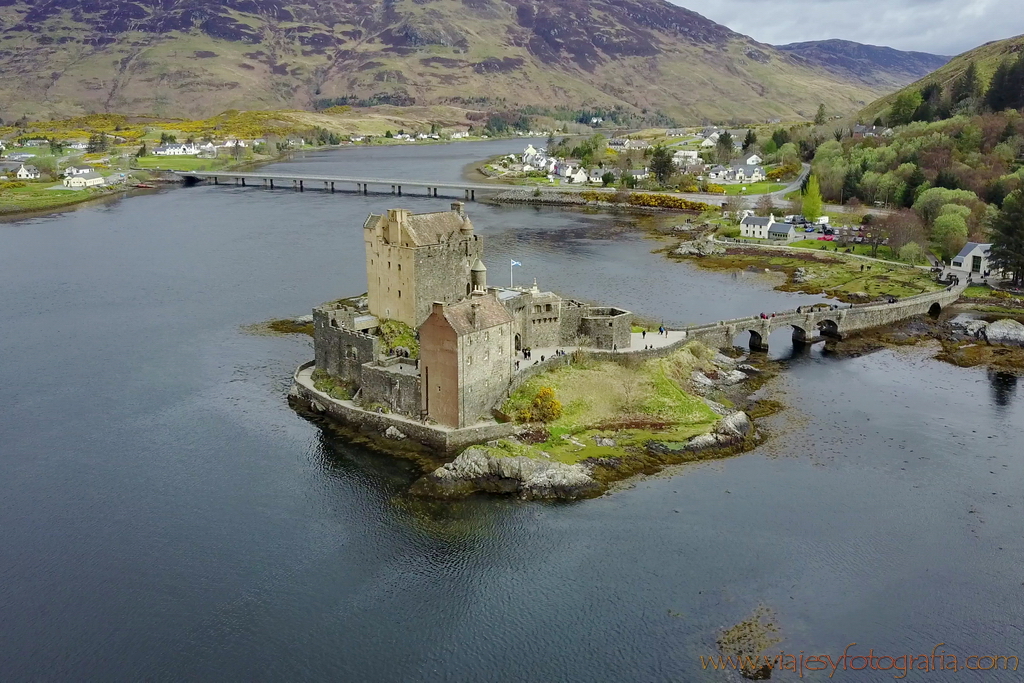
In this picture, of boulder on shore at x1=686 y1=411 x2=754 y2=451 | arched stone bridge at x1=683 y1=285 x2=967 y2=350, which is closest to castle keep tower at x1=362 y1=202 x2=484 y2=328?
arched stone bridge at x1=683 y1=285 x2=967 y2=350

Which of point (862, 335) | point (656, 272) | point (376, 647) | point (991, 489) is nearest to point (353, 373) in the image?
point (376, 647)

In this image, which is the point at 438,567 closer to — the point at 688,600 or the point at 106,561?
the point at 688,600

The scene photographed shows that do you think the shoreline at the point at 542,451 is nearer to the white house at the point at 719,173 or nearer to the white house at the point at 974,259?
the white house at the point at 974,259

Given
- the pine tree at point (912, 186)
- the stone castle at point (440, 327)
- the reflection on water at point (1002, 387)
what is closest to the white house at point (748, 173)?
the pine tree at point (912, 186)

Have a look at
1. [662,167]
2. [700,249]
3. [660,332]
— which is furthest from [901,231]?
[662,167]

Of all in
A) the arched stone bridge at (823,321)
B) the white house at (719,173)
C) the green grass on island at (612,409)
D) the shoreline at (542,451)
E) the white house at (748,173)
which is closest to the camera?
the shoreline at (542,451)

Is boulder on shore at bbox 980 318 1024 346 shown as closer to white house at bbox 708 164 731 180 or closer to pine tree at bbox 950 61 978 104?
pine tree at bbox 950 61 978 104
